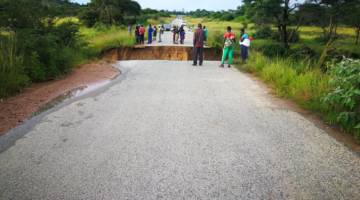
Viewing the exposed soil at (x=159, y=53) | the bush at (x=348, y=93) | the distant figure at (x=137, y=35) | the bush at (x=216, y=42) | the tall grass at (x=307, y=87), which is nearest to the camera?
the bush at (x=348, y=93)

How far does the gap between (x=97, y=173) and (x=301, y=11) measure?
32540mm

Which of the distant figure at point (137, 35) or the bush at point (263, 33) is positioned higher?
the bush at point (263, 33)

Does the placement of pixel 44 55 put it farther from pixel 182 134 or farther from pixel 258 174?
pixel 258 174

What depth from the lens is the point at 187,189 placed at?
12.3ft

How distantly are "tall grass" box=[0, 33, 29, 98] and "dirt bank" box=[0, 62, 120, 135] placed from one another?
278 mm

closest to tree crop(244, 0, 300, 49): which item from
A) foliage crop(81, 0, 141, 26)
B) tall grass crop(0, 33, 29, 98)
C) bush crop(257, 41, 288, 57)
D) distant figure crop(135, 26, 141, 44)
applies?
bush crop(257, 41, 288, 57)

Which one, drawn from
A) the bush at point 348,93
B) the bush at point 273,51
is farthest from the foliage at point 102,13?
the bush at point 348,93

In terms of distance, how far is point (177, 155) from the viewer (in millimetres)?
4711

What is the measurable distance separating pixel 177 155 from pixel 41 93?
233 inches

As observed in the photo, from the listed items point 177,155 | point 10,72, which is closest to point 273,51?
point 10,72

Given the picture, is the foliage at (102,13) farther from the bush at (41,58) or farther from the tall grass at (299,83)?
the tall grass at (299,83)

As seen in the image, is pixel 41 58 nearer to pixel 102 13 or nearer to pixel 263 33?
pixel 102 13

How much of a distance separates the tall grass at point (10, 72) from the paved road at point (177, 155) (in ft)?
8.21

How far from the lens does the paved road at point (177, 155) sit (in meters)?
3.75
